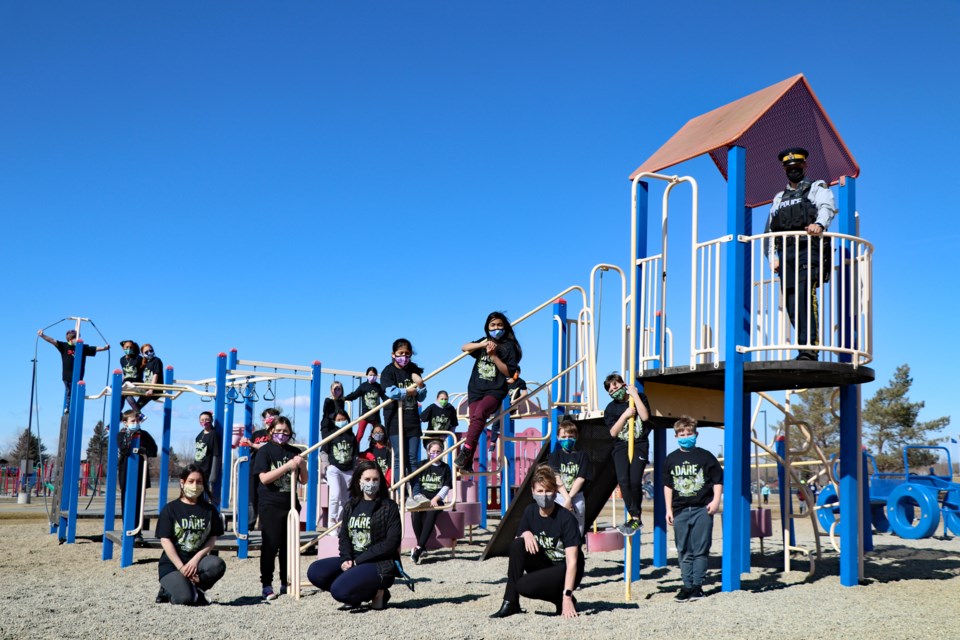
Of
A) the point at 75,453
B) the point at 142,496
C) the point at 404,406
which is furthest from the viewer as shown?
the point at 75,453

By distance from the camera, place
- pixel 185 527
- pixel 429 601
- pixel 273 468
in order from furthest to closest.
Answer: pixel 273 468 → pixel 429 601 → pixel 185 527

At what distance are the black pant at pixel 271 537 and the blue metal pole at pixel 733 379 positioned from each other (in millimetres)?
3946

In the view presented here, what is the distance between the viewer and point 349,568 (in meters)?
7.61

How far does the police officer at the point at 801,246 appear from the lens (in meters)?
8.73

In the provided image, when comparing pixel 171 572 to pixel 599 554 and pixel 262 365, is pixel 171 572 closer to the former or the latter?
pixel 599 554

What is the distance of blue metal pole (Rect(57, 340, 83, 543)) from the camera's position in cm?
1423

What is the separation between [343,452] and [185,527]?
482cm

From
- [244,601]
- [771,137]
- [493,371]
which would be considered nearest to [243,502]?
[244,601]

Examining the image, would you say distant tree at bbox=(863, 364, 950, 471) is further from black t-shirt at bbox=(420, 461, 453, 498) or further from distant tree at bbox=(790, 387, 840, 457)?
black t-shirt at bbox=(420, 461, 453, 498)

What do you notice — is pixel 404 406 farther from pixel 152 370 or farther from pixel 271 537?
pixel 152 370

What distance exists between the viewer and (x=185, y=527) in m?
8.07

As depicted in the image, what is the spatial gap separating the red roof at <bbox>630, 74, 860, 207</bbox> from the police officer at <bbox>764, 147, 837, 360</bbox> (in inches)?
29.0

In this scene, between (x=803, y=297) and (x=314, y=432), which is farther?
(x=314, y=432)

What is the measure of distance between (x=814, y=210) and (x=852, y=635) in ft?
13.5
